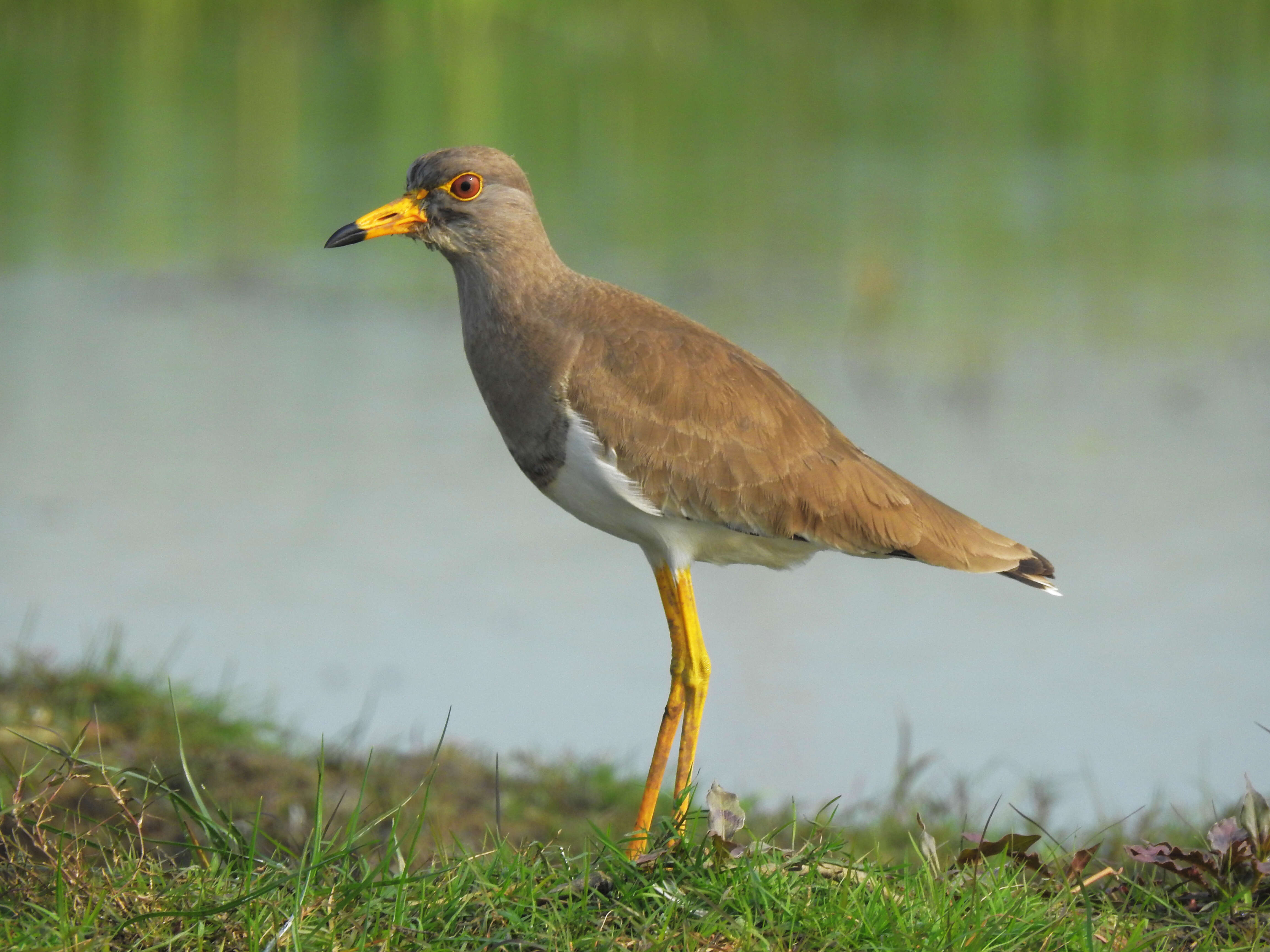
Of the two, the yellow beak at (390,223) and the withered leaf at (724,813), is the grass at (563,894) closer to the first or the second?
the withered leaf at (724,813)

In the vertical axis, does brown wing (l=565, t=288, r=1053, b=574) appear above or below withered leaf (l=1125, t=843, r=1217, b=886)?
above

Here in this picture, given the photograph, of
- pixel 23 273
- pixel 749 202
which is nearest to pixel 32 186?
pixel 23 273

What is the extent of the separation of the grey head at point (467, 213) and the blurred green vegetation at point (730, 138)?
6.45m

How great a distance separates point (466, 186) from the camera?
4.22 meters

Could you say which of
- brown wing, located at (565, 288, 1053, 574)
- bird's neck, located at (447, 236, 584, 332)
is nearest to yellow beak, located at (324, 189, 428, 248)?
bird's neck, located at (447, 236, 584, 332)

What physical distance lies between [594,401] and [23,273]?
929 centimetres

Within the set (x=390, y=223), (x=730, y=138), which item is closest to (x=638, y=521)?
(x=390, y=223)

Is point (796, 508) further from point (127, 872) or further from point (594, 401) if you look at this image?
point (127, 872)

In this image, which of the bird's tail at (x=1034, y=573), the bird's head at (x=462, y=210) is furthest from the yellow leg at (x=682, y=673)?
the bird's head at (x=462, y=210)

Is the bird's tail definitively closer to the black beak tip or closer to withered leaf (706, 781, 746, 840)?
withered leaf (706, 781, 746, 840)

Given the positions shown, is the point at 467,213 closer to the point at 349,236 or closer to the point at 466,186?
the point at 466,186

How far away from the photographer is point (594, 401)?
3.94 metres

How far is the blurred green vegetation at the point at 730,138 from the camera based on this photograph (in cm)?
1155

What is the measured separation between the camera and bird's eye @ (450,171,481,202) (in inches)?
166
